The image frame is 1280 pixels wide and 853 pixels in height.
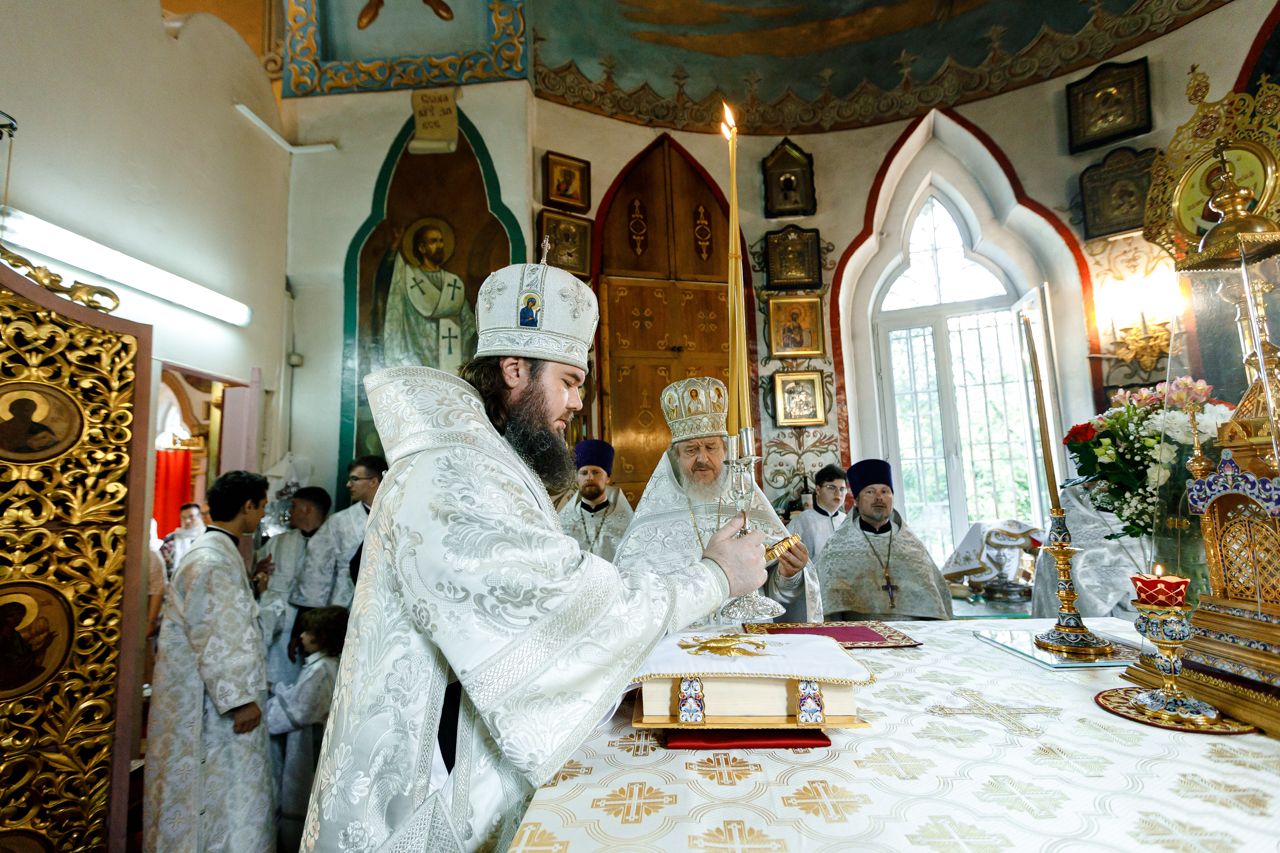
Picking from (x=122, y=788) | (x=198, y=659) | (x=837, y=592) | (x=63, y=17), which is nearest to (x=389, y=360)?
(x=63, y=17)

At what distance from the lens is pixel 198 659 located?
3.24m

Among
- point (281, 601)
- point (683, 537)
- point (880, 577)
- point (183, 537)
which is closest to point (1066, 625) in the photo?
point (683, 537)

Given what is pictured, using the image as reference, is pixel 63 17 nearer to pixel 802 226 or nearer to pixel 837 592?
pixel 837 592

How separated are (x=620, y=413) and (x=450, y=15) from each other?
462cm

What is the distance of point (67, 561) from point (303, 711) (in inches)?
62.3

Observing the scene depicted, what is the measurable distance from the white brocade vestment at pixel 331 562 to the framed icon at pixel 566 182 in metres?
3.75

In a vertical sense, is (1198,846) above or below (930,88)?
below

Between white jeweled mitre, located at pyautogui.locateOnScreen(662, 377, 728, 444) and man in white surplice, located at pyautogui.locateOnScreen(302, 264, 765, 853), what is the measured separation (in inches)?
76.5

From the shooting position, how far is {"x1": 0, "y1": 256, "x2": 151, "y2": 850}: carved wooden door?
2562 mm

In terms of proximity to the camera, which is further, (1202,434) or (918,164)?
(918,164)

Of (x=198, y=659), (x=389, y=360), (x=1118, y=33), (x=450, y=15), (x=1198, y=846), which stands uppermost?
(x=450, y=15)

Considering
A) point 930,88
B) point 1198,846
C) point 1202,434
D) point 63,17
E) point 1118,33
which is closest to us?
point 1198,846

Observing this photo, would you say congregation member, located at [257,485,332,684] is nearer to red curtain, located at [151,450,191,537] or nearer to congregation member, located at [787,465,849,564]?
red curtain, located at [151,450,191,537]

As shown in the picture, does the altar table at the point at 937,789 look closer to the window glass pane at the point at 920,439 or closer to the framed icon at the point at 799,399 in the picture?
the framed icon at the point at 799,399
